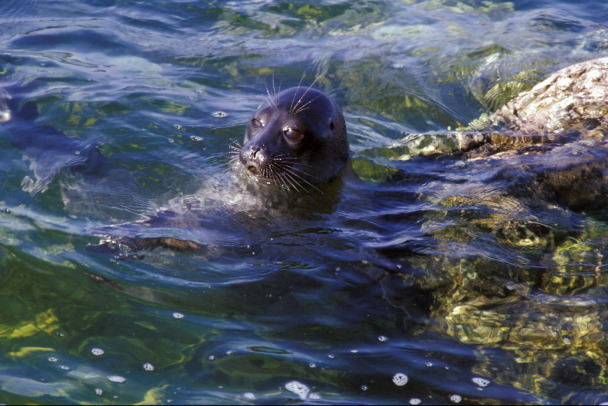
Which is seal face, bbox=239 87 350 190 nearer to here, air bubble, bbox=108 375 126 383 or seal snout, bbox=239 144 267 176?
seal snout, bbox=239 144 267 176

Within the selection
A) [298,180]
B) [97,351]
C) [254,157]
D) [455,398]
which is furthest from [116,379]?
[298,180]

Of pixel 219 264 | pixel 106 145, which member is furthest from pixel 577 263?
pixel 106 145

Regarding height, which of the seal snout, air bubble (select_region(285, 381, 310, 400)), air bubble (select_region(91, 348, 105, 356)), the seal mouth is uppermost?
the seal snout

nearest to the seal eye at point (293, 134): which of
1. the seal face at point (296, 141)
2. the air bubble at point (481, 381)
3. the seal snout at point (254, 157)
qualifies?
the seal face at point (296, 141)

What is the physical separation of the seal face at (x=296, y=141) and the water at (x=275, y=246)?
0.21 metres

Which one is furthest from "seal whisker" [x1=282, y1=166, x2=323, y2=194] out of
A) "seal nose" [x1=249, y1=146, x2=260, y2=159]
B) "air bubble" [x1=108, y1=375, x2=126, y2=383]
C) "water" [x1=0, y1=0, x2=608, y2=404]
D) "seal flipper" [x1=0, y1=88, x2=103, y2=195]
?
"air bubble" [x1=108, y1=375, x2=126, y2=383]

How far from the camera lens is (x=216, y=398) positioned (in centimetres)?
334

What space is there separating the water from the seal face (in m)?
0.21

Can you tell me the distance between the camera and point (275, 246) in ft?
15.5

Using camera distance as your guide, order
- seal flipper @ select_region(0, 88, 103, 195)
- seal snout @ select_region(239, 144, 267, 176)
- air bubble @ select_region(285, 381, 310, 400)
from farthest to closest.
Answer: seal flipper @ select_region(0, 88, 103, 195) < seal snout @ select_region(239, 144, 267, 176) < air bubble @ select_region(285, 381, 310, 400)

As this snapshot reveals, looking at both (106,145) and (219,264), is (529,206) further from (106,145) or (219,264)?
(106,145)

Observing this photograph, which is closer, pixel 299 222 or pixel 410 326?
pixel 410 326

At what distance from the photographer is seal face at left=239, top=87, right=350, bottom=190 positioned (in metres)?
4.93

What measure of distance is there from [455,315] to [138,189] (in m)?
2.87
